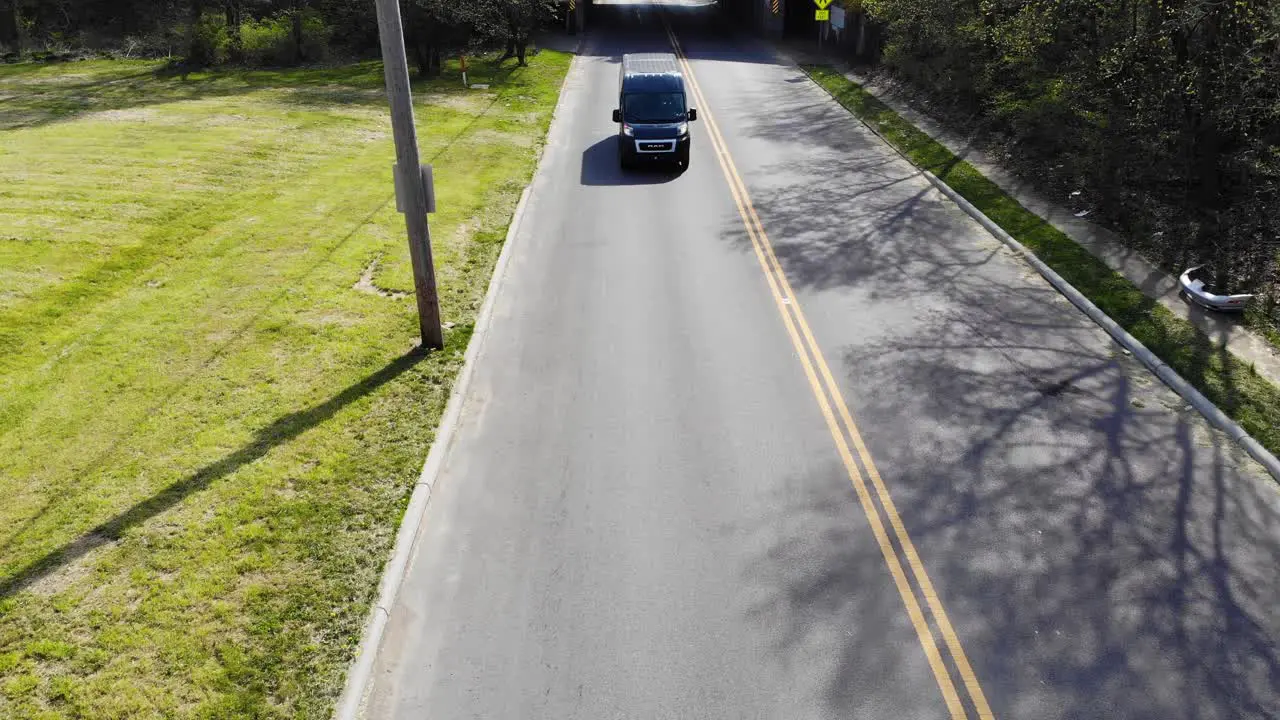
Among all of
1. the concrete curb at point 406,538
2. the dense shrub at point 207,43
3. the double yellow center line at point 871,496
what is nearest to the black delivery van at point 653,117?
the double yellow center line at point 871,496

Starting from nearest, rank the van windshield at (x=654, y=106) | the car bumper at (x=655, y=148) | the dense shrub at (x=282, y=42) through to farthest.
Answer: the car bumper at (x=655, y=148) → the van windshield at (x=654, y=106) → the dense shrub at (x=282, y=42)

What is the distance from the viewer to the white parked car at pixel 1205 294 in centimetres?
1295

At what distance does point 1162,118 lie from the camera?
17.6 m

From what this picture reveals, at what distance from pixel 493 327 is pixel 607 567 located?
19.4 ft

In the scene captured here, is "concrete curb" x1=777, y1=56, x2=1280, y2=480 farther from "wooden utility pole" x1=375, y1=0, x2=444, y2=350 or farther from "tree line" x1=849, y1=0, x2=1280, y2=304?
"wooden utility pole" x1=375, y1=0, x2=444, y2=350

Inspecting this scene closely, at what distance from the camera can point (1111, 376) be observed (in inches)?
452

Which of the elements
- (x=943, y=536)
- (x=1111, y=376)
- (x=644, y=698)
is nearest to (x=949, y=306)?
(x=1111, y=376)

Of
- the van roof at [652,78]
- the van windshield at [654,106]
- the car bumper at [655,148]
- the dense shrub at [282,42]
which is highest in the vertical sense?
the dense shrub at [282,42]

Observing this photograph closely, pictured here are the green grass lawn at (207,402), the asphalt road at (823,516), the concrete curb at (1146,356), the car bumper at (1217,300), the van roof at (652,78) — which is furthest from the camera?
the van roof at (652,78)

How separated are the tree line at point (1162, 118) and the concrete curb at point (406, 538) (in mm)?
12003

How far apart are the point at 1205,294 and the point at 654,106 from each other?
12897 millimetres

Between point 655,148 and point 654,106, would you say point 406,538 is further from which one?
point 654,106

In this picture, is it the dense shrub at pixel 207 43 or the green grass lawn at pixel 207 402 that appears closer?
the green grass lawn at pixel 207 402

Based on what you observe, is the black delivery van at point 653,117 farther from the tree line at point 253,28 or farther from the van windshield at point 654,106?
the tree line at point 253,28
